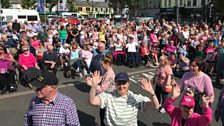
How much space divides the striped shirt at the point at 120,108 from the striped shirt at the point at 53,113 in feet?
1.94

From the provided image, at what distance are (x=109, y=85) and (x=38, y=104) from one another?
2.26m

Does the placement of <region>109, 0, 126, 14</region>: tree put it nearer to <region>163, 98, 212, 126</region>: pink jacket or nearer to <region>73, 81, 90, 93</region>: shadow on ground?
<region>73, 81, 90, 93</region>: shadow on ground

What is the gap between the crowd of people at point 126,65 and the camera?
3.47 meters

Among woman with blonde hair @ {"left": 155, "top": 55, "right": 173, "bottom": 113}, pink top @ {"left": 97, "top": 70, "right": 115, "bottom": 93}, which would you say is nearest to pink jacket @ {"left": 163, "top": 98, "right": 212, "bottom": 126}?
pink top @ {"left": 97, "top": 70, "right": 115, "bottom": 93}

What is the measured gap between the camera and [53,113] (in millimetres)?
2930

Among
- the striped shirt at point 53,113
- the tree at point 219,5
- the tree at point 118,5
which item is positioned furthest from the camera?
the tree at point 118,5

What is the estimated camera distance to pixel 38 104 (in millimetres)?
2977

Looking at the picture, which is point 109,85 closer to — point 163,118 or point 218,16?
point 163,118

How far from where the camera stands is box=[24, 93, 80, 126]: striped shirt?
2.92 metres

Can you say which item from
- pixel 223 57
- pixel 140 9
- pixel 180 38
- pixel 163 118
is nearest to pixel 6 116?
pixel 163 118

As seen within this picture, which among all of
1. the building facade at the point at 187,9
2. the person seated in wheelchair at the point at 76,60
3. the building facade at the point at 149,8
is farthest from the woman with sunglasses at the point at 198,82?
the building facade at the point at 149,8

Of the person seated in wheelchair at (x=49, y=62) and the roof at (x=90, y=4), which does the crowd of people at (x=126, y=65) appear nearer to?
the person seated in wheelchair at (x=49, y=62)

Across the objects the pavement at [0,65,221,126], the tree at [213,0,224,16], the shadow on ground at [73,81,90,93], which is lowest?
the pavement at [0,65,221,126]

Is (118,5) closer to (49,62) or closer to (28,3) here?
(28,3)
